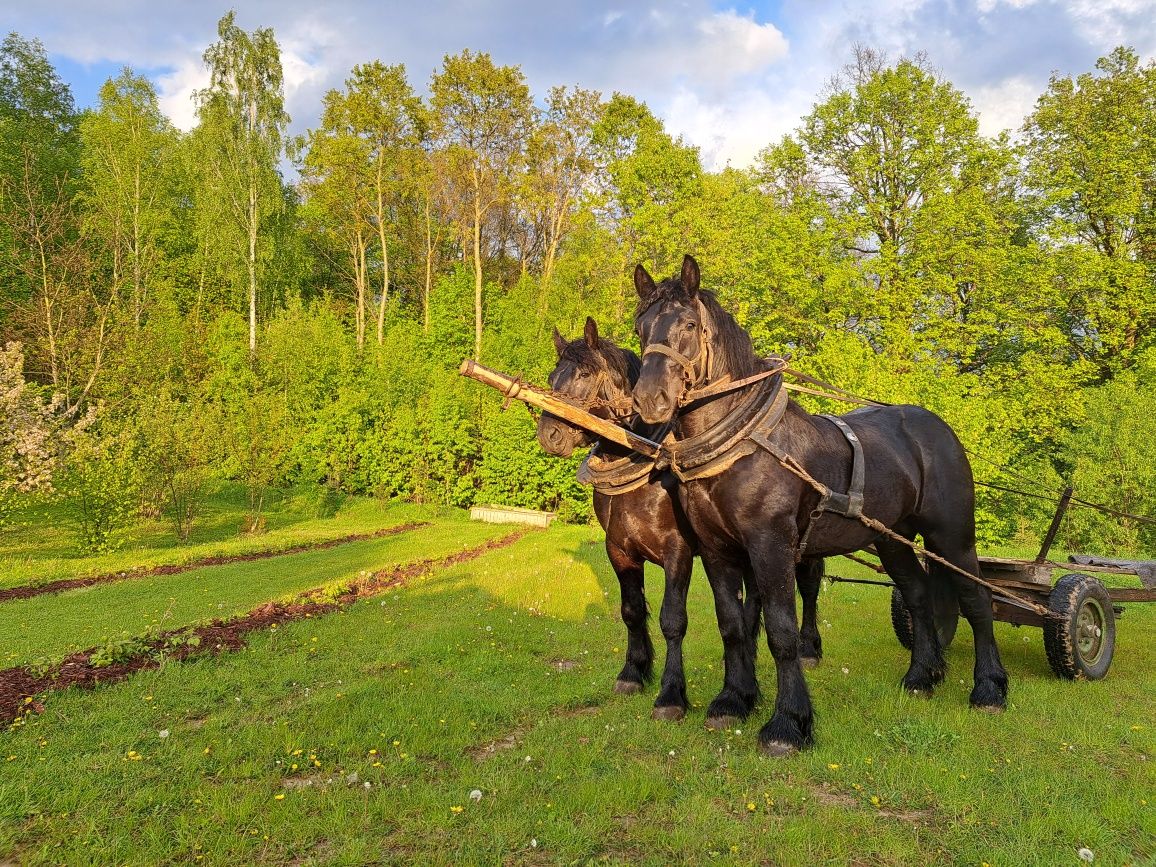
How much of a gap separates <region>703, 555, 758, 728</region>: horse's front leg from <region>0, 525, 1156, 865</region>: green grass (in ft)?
0.47

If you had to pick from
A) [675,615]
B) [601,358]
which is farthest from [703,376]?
[675,615]

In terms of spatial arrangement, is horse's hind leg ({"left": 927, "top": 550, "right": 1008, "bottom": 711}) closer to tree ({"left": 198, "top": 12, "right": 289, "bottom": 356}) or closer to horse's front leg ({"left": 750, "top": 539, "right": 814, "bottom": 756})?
horse's front leg ({"left": 750, "top": 539, "right": 814, "bottom": 756})

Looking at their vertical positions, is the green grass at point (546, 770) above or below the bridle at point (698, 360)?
below

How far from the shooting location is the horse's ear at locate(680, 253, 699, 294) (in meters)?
4.55

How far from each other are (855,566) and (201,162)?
131 feet

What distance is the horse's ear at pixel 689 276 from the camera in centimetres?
455

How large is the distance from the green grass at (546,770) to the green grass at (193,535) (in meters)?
13.1

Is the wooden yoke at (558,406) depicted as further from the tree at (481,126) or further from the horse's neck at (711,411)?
the tree at (481,126)

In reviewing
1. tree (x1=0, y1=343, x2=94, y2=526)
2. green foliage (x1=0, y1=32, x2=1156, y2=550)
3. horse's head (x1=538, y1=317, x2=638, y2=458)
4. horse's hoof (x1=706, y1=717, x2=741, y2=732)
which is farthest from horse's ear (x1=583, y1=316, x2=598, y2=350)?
tree (x1=0, y1=343, x2=94, y2=526)

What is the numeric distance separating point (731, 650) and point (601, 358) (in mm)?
2784

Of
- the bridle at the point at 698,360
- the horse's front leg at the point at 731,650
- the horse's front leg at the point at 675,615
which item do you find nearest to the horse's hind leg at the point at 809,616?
the horse's front leg at the point at 731,650

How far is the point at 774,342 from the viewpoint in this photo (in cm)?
2562

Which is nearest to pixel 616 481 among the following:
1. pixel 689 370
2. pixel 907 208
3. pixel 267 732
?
pixel 689 370

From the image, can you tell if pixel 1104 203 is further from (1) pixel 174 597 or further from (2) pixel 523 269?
(1) pixel 174 597
